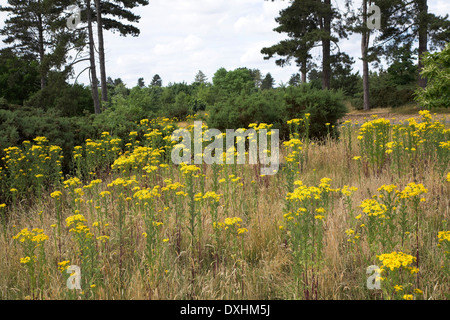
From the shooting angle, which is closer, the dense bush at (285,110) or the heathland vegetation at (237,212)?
the heathland vegetation at (237,212)

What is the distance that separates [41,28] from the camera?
2844cm

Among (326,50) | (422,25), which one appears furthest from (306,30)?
(422,25)

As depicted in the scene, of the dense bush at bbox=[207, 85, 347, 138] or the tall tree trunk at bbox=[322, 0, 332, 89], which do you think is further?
the tall tree trunk at bbox=[322, 0, 332, 89]

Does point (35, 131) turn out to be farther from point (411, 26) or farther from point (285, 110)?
point (411, 26)

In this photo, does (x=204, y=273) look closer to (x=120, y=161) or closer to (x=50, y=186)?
(x=120, y=161)

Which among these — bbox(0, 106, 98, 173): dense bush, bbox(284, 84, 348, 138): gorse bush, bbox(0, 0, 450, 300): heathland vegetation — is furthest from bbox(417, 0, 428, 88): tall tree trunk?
bbox(0, 106, 98, 173): dense bush
